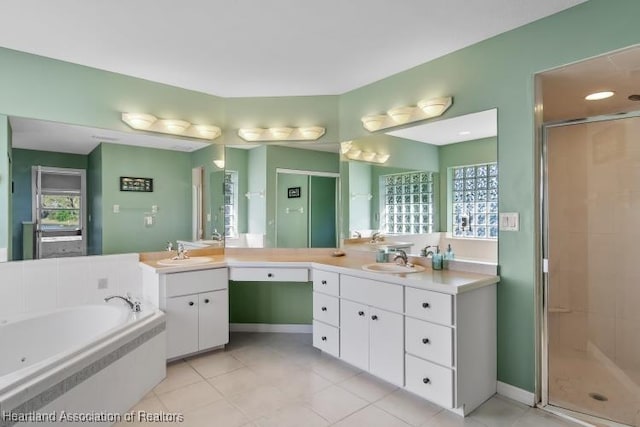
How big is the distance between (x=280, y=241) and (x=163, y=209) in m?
1.11

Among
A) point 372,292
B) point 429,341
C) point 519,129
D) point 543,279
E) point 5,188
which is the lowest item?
point 429,341

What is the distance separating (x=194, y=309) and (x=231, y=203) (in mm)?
1096

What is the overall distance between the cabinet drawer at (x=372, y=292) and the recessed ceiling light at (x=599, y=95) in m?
2.02

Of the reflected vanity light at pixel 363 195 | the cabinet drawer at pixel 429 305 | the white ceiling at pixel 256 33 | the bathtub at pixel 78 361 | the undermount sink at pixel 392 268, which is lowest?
the bathtub at pixel 78 361

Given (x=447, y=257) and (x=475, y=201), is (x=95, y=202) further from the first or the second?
(x=475, y=201)

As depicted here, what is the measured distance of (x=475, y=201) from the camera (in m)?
2.54

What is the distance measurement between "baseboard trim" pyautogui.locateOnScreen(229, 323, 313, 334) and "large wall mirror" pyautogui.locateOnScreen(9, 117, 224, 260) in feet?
2.98

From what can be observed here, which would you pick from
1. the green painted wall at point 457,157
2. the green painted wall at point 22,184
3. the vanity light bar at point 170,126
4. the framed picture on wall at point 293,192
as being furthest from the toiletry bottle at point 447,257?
the green painted wall at point 22,184

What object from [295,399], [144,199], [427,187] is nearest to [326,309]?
[295,399]

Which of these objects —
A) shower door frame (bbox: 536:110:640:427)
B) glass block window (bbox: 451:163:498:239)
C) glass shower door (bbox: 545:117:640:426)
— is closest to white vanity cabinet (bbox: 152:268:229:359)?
glass block window (bbox: 451:163:498:239)

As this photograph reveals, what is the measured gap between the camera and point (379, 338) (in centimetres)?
242

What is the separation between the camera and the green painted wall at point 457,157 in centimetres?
245

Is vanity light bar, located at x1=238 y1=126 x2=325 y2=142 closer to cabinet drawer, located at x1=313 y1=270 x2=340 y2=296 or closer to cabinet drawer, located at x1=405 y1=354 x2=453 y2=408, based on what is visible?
cabinet drawer, located at x1=313 y1=270 x2=340 y2=296

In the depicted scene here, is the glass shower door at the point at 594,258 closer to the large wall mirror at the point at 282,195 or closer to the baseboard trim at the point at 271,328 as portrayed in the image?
the large wall mirror at the point at 282,195
